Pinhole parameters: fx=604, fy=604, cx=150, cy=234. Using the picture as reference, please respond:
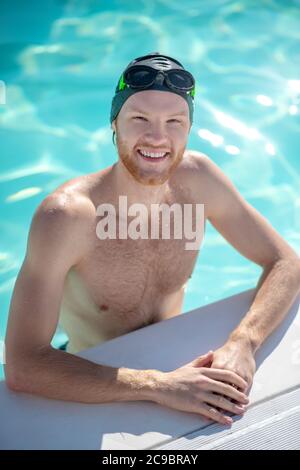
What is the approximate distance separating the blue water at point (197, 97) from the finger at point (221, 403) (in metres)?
2.17

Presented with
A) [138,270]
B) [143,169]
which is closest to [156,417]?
[138,270]

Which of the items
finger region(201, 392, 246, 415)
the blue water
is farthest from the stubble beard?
the blue water

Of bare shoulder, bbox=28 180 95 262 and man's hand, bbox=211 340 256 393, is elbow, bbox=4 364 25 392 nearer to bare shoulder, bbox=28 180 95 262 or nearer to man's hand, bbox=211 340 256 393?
bare shoulder, bbox=28 180 95 262

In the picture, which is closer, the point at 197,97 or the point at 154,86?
the point at 154,86

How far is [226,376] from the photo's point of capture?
204cm

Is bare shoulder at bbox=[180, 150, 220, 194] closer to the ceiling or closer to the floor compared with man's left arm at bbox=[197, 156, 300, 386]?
closer to the ceiling

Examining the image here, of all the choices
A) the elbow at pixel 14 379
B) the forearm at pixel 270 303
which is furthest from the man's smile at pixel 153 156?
the elbow at pixel 14 379

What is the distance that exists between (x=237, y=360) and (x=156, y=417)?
0.36m

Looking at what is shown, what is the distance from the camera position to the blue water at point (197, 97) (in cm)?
455

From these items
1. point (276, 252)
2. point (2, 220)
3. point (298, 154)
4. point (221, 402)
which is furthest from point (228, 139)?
point (221, 402)

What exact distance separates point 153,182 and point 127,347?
25.6 inches

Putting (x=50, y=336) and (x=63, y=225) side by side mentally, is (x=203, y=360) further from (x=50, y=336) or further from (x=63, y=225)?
(x=63, y=225)

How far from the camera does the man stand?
203 cm
